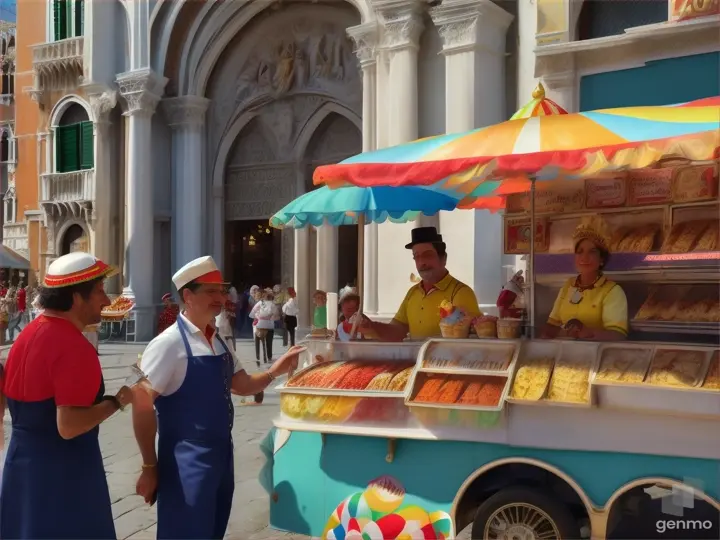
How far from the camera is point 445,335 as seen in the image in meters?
4.23

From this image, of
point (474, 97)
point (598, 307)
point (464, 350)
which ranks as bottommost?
point (464, 350)

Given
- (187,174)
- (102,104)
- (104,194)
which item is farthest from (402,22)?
(104,194)

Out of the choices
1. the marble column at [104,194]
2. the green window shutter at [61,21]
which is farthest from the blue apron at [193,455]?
the green window shutter at [61,21]

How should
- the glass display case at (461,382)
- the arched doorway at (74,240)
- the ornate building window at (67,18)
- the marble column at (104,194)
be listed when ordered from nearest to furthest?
1. the glass display case at (461,382)
2. the marble column at (104,194)
3. the ornate building window at (67,18)
4. the arched doorway at (74,240)

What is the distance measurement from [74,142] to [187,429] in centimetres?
1896

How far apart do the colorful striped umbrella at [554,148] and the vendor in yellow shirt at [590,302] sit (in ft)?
1.68

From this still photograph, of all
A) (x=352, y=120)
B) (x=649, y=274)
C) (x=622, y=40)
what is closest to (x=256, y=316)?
(x=352, y=120)

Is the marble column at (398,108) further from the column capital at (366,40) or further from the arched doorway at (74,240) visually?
the arched doorway at (74,240)

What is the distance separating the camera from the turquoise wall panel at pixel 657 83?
8.81 meters

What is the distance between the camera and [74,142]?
65.5ft

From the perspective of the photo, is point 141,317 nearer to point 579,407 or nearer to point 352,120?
point 352,120

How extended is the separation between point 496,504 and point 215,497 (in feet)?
5.06

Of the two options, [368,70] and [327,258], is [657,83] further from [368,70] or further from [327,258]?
[327,258]

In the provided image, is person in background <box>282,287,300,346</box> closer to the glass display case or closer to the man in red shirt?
the glass display case
